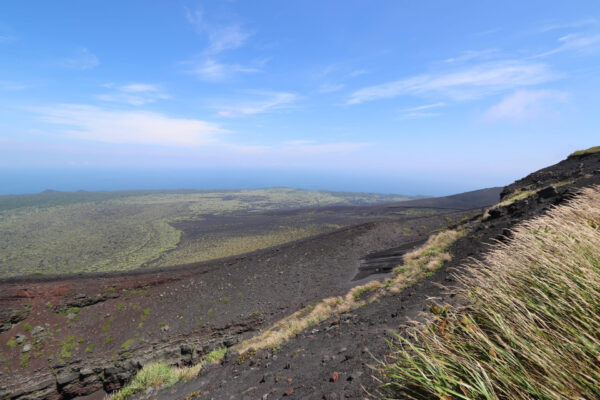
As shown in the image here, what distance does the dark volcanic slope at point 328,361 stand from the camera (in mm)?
4312

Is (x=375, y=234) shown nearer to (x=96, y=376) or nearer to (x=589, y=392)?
(x=96, y=376)

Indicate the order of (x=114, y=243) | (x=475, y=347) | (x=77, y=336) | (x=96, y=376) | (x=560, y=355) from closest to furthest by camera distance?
(x=560, y=355), (x=475, y=347), (x=96, y=376), (x=77, y=336), (x=114, y=243)

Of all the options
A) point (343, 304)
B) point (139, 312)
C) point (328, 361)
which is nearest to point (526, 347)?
point (328, 361)

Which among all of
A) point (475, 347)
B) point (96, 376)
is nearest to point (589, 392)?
point (475, 347)

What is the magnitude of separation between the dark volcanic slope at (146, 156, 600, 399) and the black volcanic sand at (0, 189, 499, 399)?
510 cm

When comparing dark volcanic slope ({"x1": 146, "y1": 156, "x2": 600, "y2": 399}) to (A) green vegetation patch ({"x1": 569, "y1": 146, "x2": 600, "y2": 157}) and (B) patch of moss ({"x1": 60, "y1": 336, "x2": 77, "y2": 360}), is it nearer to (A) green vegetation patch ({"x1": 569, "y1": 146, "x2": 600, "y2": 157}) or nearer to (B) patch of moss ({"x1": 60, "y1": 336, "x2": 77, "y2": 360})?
(B) patch of moss ({"x1": 60, "y1": 336, "x2": 77, "y2": 360})

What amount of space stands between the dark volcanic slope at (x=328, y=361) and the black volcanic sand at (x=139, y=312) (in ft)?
16.7

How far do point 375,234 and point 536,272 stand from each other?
920 inches

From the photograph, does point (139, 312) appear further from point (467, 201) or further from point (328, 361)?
point (467, 201)

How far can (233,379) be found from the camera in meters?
6.78

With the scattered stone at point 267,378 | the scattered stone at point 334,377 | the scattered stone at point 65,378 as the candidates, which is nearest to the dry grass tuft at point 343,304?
the scattered stone at point 267,378

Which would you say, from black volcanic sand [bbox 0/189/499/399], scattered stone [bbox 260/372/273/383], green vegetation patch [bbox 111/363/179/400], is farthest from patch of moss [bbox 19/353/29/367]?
scattered stone [bbox 260/372/273/383]

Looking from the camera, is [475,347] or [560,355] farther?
[475,347]

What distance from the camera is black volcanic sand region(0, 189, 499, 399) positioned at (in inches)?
445
